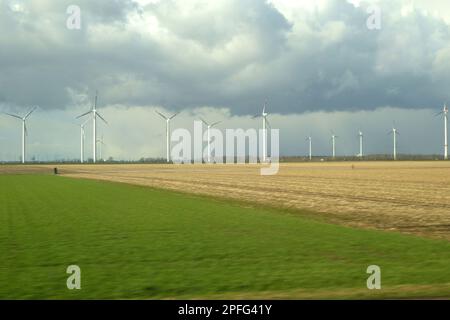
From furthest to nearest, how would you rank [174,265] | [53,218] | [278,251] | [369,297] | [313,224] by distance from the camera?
[53,218], [313,224], [278,251], [174,265], [369,297]

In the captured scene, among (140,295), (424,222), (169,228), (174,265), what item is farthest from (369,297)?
(424,222)

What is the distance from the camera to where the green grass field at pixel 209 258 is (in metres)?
14.1

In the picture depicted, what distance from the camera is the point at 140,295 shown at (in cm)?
1359

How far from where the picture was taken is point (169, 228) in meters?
27.2

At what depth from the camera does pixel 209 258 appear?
18.7 metres

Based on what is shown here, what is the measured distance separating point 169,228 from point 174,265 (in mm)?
9648

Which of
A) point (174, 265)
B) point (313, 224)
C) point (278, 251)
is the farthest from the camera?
point (313, 224)

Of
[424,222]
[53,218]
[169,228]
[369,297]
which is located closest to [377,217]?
[424,222]

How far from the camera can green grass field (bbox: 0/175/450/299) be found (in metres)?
14.1
